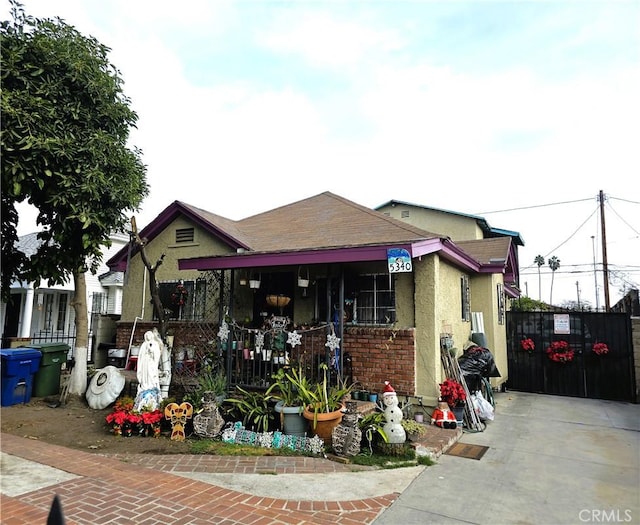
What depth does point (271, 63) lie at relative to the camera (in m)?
8.32

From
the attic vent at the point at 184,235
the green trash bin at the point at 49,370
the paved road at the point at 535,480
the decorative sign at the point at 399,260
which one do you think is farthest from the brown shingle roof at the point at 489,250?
the green trash bin at the point at 49,370

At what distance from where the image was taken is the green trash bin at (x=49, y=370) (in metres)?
8.41

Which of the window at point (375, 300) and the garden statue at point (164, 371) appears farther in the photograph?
the window at point (375, 300)

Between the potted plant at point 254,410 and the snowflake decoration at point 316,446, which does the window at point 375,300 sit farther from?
the snowflake decoration at point 316,446

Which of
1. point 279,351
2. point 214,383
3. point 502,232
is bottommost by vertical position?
point 214,383

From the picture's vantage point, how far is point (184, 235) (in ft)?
33.5

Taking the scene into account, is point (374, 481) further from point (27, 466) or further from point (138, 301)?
point (138, 301)

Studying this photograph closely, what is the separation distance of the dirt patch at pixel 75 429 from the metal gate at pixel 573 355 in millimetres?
8947

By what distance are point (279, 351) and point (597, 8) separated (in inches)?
279

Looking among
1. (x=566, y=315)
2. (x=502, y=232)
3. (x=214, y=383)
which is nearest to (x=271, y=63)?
(x=214, y=383)

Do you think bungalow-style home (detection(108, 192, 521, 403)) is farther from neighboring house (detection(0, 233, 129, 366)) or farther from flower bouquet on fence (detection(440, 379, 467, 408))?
neighboring house (detection(0, 233, 129, 366))

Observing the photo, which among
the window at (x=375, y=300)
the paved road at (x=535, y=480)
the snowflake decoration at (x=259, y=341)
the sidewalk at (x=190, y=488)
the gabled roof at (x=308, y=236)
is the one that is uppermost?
the gabled roof at (x=308, y=236)

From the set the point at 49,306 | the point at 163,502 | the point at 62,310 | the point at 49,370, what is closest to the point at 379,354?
the point at 163,502

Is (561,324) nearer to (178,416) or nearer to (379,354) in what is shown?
(379,354)
